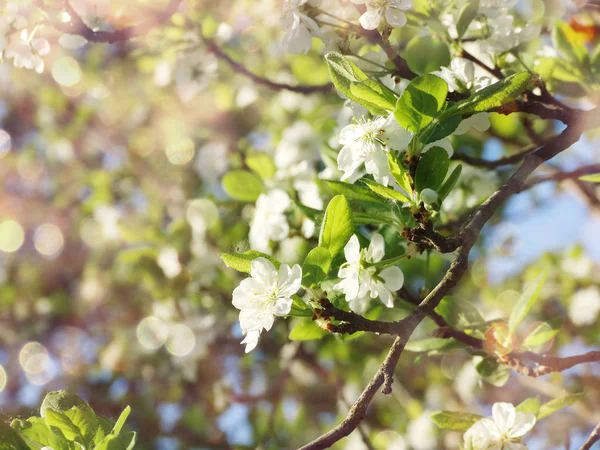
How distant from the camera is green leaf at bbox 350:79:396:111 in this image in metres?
0.74

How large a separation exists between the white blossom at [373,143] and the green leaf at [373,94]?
0.06 ft

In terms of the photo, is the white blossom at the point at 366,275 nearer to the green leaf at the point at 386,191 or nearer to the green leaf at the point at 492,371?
the green leaf at the point at 386,191

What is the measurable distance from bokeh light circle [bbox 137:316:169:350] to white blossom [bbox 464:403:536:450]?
5.05ft

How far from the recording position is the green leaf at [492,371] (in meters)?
1.06

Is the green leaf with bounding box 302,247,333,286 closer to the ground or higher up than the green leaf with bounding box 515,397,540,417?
higher up

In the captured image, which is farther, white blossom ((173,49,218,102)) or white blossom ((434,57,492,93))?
white blossom ((173,49,218,102))

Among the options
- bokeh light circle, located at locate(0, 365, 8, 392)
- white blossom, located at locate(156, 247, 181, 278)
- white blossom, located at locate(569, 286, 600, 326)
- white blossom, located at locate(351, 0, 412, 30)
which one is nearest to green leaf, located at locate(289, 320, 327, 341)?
white blossom, located at locate(351, 0, 412, 30)

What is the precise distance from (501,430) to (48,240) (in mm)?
3265

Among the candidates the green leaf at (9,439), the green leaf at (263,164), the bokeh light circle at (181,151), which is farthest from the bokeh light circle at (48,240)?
the green leaf at (9,439)

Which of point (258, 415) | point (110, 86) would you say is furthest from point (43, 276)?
point (258, 415)

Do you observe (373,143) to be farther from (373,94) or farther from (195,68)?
(195,68)

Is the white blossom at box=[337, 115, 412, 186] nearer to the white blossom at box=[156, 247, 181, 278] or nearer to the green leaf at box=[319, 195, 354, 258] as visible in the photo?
the green leaf at box=[319, 195, 354, 258]

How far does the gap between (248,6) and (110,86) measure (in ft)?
3.91

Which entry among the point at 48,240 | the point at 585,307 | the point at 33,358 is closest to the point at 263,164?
the point at 585,307
